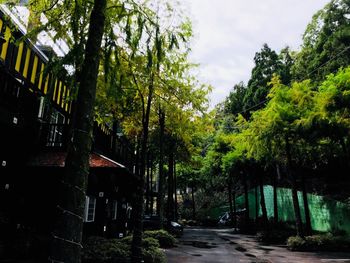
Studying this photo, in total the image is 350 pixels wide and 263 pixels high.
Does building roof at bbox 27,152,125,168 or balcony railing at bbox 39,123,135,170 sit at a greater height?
balcony railing at bbox 39,123,135,170

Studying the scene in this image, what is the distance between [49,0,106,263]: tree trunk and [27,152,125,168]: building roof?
8.21 metres

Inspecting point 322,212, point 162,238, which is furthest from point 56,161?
point 322,212

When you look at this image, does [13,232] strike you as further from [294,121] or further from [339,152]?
[339,152]

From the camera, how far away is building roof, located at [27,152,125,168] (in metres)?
12.0

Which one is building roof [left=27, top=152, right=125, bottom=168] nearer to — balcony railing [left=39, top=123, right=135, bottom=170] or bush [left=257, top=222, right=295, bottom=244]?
balcony railing [left=39, top=123, right=135, bottom=170]

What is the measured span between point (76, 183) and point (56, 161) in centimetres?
920

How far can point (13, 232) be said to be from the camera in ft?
35.1

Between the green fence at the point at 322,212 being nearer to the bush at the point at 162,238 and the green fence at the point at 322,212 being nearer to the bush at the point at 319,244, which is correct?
the bush at the point at 319,244

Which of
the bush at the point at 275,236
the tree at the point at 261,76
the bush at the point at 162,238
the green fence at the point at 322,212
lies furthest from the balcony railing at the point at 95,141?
the tree at the point at 261,76

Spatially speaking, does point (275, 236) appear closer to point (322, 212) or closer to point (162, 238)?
point (322, 212)

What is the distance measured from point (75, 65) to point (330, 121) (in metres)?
13.5

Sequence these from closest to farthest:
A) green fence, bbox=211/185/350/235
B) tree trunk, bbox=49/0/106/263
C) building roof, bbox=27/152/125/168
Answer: tree trunk, bbox=49/0/106/263 < building roof, bbox=27/152/125/168 < green fence, bbox=211/185/350/235

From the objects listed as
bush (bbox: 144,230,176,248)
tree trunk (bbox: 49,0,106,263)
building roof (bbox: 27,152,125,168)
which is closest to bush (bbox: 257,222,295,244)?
bush (bbox: 144,230,176,248)

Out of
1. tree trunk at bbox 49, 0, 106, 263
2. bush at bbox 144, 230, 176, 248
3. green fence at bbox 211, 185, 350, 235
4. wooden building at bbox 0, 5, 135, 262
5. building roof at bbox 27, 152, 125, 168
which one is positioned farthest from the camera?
green fence at bbox 211, 185, 350, 235
